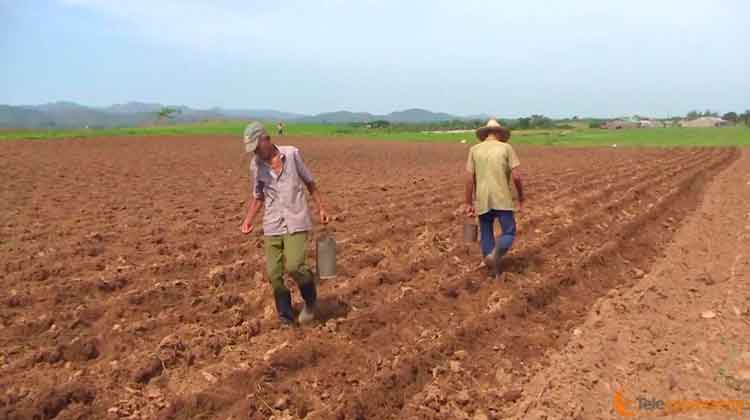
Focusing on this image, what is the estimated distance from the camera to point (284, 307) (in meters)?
5.32

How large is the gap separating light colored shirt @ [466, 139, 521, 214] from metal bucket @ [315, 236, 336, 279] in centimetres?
187

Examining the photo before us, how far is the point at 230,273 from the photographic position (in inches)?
274

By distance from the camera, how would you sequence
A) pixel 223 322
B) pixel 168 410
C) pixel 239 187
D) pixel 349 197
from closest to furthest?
pixel 168 410 < pixel 223 322 < pixel 349 197 < pixel 239 187

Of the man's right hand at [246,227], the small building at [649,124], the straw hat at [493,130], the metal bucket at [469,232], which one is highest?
the straw hat at [493,130]

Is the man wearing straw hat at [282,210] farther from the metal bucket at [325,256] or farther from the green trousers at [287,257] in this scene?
the metal bucket at [325,256]

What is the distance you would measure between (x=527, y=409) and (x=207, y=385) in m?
2.13

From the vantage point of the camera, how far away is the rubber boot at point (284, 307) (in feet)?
17.4

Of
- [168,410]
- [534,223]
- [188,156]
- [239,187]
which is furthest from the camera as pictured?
[188,156]

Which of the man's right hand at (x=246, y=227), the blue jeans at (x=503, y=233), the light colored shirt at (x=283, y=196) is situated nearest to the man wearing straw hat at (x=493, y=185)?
the blue jeans at (x=503, y=233)

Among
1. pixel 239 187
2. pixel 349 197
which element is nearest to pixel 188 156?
pixel 239 187

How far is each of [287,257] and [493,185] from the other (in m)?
2.47

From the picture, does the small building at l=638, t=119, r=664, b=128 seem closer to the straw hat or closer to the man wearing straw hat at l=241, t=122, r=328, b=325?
the straw hat

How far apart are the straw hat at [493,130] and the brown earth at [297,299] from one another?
1.54 m

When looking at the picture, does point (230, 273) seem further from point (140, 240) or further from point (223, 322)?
point (140, 240)
